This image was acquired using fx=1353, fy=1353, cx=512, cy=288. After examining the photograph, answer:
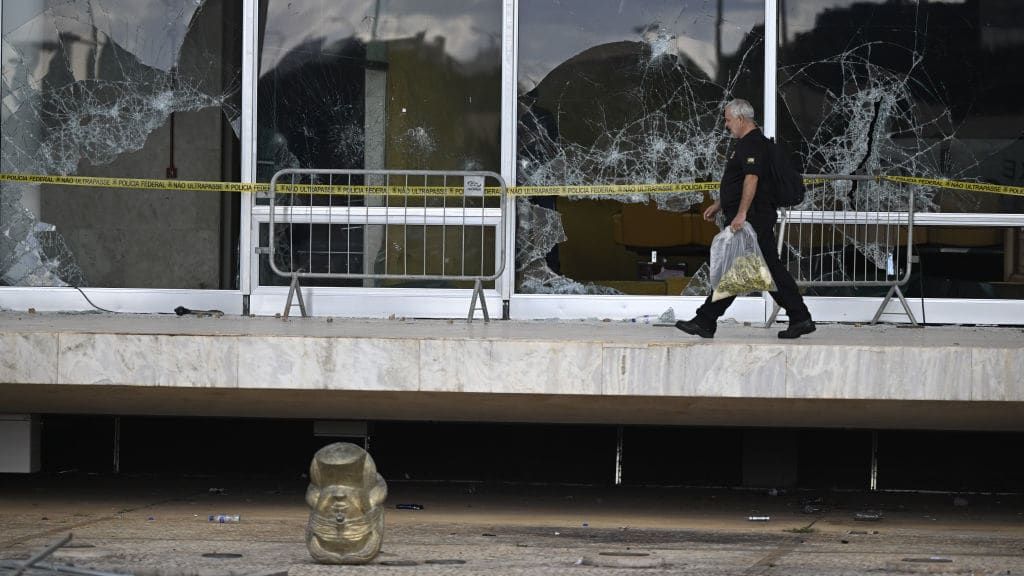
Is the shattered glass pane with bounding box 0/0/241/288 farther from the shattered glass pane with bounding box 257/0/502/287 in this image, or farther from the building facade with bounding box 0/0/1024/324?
the shattered glass pane with bounding box 257/0/502/287

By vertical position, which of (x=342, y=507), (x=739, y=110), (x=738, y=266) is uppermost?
(x=739, y=110)

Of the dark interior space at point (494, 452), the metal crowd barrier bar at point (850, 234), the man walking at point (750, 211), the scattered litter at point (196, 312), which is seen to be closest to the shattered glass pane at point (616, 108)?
the metal crowd barrier bar at point (850, 234)

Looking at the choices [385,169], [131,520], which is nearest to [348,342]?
[131,520]

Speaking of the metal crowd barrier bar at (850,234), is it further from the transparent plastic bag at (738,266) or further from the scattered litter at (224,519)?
Answer: the scattered litter at (224,519)

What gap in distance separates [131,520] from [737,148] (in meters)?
4.08

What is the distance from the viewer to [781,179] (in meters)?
7.86

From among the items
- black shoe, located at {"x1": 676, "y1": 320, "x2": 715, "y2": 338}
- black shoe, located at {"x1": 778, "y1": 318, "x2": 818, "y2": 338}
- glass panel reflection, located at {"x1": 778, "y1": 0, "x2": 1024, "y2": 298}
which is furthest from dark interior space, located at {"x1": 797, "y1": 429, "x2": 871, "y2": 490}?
black shoe, located at {"x1": 676, "y1": 320, "x2": 715, "y2": 338}

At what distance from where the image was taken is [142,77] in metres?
10.0

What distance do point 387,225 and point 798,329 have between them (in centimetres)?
340

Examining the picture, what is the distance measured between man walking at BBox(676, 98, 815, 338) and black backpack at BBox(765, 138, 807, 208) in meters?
0.04

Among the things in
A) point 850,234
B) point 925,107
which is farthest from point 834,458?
point 925,107

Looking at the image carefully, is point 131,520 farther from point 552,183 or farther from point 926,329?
point 926,329

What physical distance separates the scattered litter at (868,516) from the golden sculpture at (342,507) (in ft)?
11.0

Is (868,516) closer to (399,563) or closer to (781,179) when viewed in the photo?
(781,179)
